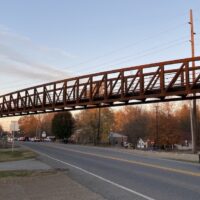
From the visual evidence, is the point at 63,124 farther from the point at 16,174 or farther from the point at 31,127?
the point at 16,174

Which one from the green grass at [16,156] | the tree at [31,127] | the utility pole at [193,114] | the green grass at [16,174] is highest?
the tree at [31,127]

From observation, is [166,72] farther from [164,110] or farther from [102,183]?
[164,110]

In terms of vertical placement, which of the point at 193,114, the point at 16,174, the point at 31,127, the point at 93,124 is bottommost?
the point at 16,174

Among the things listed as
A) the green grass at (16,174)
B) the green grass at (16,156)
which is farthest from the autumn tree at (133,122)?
the green grass at (16,174)

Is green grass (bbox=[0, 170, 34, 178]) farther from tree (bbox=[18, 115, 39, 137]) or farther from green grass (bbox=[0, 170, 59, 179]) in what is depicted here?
tree (bbox=[18, 115, 39, 137])

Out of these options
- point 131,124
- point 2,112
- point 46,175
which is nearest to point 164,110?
point 131,124

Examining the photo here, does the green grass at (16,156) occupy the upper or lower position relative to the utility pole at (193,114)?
lower

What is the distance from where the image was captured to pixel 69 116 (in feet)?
405

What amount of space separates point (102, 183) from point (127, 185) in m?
1.07

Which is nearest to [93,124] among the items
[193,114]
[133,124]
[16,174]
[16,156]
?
[133,124]

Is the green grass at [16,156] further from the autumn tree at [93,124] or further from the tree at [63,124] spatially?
the tree at [63,124]

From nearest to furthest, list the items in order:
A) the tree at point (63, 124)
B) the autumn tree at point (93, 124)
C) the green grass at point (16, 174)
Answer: the green grass at point (16, 174) < the autumn tree at point (93, 124) < the tree at point (63, 124)

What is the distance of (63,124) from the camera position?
122312mm

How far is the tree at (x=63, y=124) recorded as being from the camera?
401 feet
